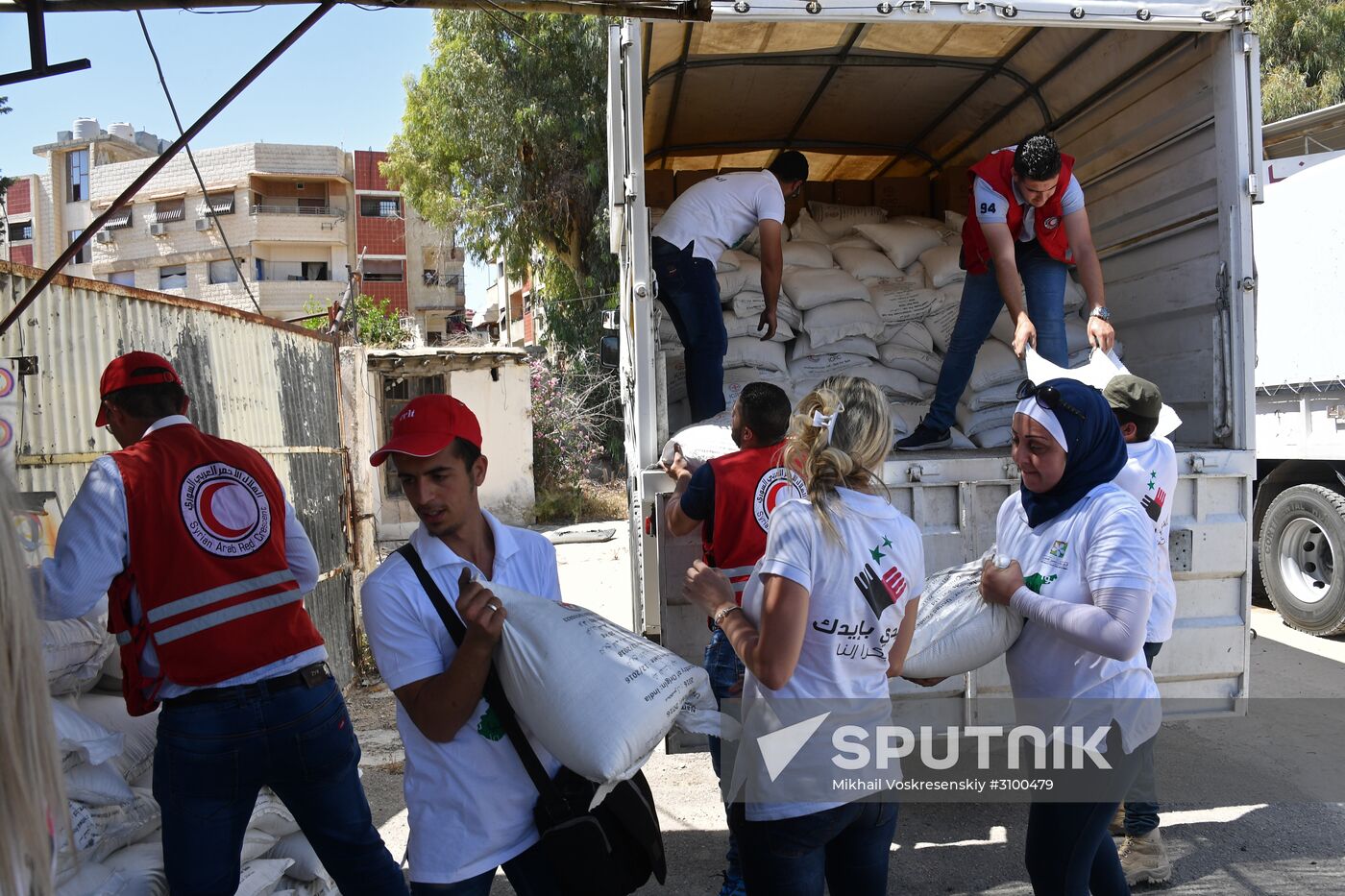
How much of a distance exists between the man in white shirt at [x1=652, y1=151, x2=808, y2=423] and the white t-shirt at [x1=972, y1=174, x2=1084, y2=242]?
2.78 feet

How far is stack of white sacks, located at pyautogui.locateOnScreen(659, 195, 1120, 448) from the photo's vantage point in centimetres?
471

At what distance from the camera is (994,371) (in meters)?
4.70

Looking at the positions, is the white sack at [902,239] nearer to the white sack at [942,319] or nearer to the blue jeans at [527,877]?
the white sack at [942,319]

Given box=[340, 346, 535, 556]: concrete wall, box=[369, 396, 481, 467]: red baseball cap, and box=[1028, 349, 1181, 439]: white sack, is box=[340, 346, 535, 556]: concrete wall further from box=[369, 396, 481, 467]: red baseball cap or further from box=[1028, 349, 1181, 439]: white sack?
box=[369, 396, 481, 467]: red baseball cap

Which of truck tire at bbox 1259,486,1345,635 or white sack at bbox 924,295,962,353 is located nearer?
white sack at bbox 924,295,962,353

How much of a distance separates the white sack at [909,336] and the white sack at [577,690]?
138 inches

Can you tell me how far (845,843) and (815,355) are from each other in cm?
313

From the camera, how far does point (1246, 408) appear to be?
3.79 m

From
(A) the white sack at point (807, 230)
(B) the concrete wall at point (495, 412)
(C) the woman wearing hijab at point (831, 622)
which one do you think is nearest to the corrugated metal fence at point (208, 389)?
(C) the woman wearing hijab at point (831, 622)

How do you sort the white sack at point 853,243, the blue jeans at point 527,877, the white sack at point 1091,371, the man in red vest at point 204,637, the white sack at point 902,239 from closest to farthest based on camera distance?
the blue jeans at point 527,877
the man in red vest at point 204,637
the white sack at point 1091,371
the white sack at point 902,239
the white sack at point 853,243

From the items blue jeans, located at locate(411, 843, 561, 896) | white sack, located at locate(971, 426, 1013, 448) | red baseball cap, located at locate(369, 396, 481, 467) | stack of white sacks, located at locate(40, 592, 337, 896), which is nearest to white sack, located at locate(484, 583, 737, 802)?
blue jeans, located at locate(411, 843, 561, 896)

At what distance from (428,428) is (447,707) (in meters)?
0.54

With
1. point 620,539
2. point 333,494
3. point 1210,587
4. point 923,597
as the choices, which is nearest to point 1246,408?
point 1210,587

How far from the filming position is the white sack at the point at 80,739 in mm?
2500
